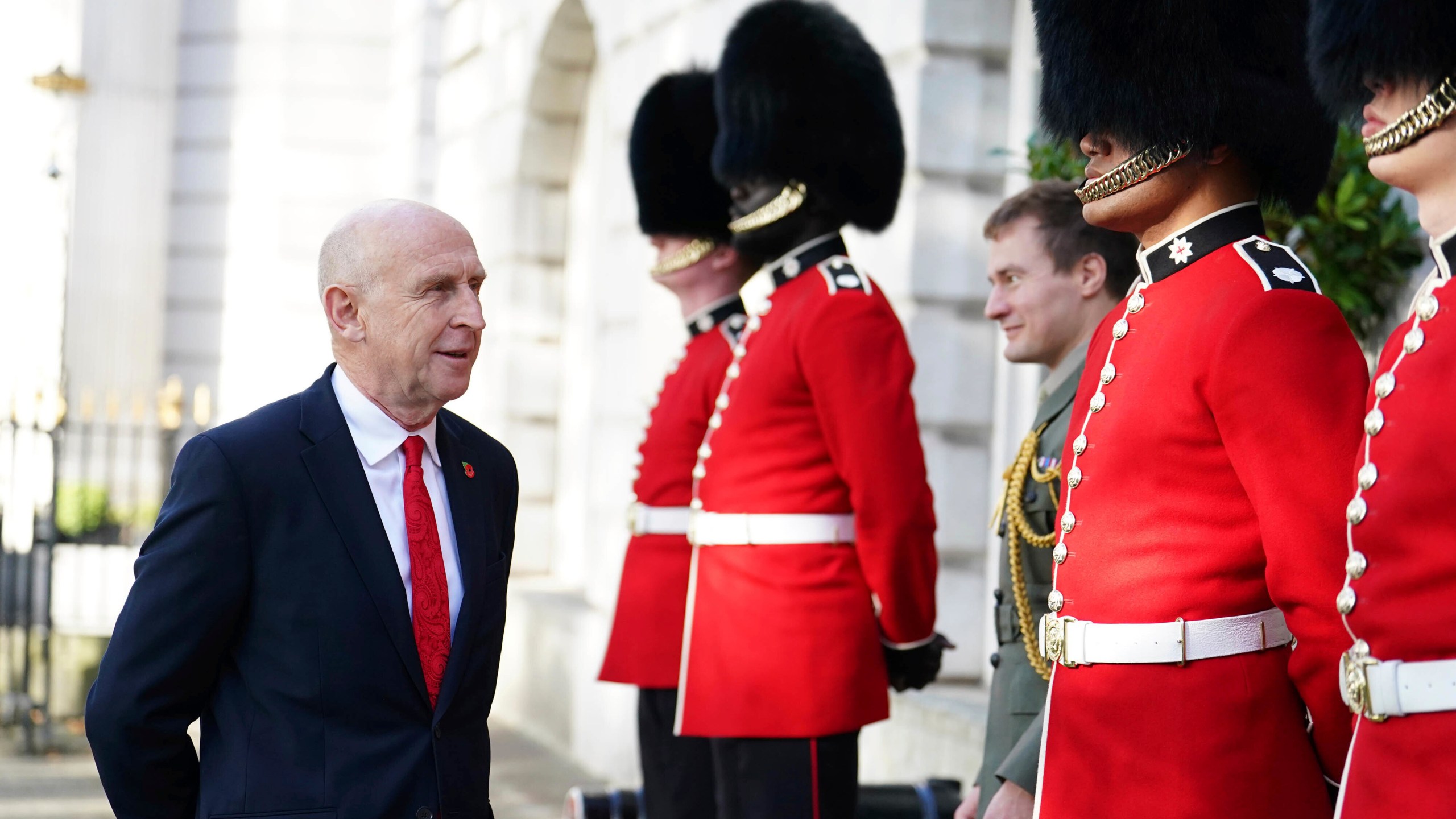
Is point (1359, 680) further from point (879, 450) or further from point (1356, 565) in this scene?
point (879, 450)

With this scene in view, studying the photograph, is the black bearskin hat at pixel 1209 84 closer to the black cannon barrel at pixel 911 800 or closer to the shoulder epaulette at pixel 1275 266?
the shoulder epaulette at pixel 1275 266

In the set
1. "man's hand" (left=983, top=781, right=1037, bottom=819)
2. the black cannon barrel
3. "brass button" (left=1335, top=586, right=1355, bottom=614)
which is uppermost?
"brass button" (left=1335, top=586, right=1355, bottom=614)

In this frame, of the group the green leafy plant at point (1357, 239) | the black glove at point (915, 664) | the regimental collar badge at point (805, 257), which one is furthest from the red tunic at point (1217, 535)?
the regimental collar badge at point (805, 257)

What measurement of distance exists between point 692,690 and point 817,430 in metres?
0.60

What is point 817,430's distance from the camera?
3391 millimetres

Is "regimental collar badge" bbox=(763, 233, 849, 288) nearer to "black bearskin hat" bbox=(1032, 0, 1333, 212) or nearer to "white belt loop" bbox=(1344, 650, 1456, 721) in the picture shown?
"black bearskin hat" bbox=(1032, 0, 1333, 212)

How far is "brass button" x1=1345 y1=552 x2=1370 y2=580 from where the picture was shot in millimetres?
1711

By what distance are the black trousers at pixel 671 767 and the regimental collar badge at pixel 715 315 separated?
92 centimetres

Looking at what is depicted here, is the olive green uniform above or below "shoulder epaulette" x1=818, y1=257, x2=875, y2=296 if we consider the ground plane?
below

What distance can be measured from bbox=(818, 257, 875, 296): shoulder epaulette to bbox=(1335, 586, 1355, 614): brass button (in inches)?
67.8

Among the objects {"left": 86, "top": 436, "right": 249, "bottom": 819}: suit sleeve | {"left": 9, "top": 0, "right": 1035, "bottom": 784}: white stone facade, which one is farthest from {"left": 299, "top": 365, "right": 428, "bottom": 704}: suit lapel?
{"left": 9, "top": 0, "right": 1035, "bottom": 784}: white stone facade

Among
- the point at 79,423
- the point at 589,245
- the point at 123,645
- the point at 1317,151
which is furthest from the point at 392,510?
the point at 79,423

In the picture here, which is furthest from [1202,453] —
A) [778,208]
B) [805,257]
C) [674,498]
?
[674,498]

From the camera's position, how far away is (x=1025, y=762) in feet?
8.10
